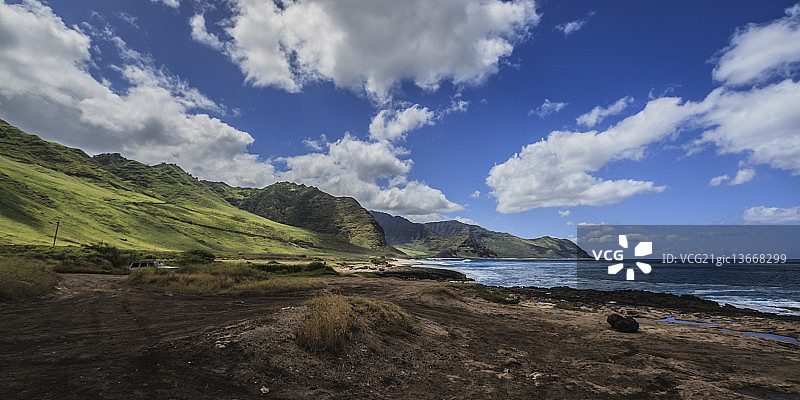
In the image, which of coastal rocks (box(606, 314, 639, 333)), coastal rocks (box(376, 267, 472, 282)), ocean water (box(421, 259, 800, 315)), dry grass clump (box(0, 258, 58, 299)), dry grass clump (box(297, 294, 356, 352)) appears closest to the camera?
dry grass clump (box(297, 294, 356, 352))

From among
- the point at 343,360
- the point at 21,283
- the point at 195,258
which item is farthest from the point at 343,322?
the point at 195,258

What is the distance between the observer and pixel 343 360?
34.5 feet

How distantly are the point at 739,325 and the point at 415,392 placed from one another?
30375 mm

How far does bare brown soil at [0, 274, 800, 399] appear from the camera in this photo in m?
8.00

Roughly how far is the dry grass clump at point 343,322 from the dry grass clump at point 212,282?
14.6m

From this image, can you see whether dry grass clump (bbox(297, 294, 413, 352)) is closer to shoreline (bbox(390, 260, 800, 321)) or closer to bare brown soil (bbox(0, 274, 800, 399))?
bare brown soil (bbox(0, 274, 800, 399))

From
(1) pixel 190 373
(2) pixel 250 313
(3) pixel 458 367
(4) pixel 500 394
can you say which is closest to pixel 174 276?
(2) pixel 250 313

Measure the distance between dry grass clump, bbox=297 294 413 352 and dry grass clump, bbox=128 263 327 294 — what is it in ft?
47.9

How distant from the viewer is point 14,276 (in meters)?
21.0

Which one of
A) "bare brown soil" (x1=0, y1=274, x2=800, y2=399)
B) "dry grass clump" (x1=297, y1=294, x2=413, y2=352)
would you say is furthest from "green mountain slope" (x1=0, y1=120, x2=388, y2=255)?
"dry grass clump" (x1=297, y1=294, x2=413, y2=352)

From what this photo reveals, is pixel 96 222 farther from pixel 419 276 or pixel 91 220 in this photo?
pixel 419 276

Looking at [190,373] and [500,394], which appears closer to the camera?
[190,373]

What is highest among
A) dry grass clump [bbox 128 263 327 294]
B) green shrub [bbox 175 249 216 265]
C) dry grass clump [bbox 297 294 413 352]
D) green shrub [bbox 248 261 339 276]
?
dry grass clump [bbox 297 294 413 352]

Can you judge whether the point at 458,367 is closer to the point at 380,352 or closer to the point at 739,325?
the point at 380,352
